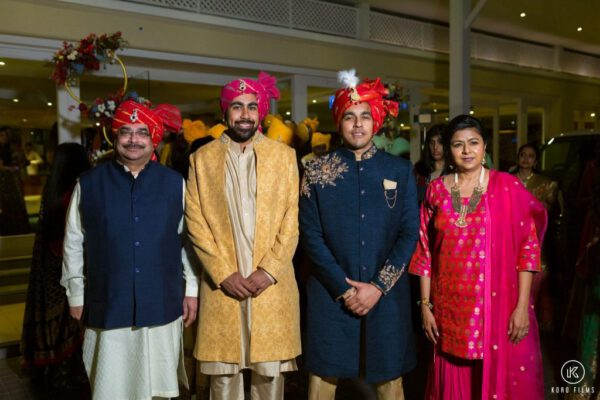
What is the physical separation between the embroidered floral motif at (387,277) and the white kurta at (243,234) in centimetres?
60

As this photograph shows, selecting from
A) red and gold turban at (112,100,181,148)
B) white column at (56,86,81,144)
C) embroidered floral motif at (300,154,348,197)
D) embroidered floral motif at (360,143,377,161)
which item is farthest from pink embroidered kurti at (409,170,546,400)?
white column at (56,86,81,144)

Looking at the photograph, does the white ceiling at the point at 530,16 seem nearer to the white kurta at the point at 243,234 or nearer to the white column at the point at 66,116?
the white column at the point at 66,116

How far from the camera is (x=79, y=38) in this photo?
15.9ft

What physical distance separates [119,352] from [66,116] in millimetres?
3179

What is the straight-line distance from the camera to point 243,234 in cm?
255

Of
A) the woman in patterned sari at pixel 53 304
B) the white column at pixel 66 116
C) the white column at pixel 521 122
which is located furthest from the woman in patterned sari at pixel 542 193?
the white column at pixel 521 122

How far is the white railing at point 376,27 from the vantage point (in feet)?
19.4

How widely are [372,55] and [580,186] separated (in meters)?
3.70

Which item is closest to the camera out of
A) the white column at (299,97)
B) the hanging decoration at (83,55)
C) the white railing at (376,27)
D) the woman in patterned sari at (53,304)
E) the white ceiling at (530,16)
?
the woman in patterned sari at (53,304)

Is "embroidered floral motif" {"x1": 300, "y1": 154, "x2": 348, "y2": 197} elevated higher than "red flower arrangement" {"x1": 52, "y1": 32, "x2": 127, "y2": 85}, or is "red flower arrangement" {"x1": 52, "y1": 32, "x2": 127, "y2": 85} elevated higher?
"red flower arrangement" {"x1": 52, "y1": 32, "x2": 127, "y2": 85}

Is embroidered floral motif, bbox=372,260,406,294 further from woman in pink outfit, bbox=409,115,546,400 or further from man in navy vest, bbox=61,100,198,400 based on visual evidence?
man in navy vest, bbox=61,100,198,400

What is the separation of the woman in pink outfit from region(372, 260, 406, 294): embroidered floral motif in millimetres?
227

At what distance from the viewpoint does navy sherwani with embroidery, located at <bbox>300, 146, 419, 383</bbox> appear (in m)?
2.50

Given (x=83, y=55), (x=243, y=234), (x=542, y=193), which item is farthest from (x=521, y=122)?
(x=243, y=234)
